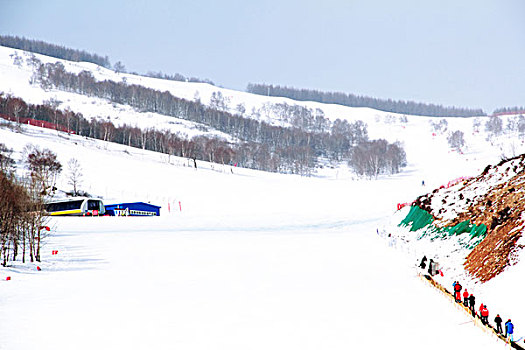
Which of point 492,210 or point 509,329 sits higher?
point 492,210

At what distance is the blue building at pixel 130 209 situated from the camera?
60312 mm

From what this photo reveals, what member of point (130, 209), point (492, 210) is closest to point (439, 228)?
point (492, 210)

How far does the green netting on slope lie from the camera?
26.1m

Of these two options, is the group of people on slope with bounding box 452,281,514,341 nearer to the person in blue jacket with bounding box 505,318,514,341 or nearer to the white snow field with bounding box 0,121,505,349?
the person in blue jacket with bounding box 505,318,514,341

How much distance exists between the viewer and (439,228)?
31.9m

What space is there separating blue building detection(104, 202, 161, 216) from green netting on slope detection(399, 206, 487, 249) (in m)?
33.7

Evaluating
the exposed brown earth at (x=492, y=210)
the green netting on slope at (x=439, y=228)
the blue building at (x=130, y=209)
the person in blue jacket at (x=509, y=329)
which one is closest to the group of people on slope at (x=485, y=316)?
the person in blue jacket at (x=509, y=329)

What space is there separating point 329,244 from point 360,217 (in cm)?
2057

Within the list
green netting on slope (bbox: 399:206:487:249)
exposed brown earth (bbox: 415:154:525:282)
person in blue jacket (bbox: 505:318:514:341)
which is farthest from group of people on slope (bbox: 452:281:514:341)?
green netting on slope (bbox: 399:206:487:249)

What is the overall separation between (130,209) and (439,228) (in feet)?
135

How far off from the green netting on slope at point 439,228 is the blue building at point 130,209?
110ft

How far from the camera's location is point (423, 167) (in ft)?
517

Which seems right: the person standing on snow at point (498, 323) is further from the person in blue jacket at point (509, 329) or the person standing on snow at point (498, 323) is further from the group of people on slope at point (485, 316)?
the person in blue jacket at point (509, 329)

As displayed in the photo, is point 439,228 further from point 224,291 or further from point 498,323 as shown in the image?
point 498,323
